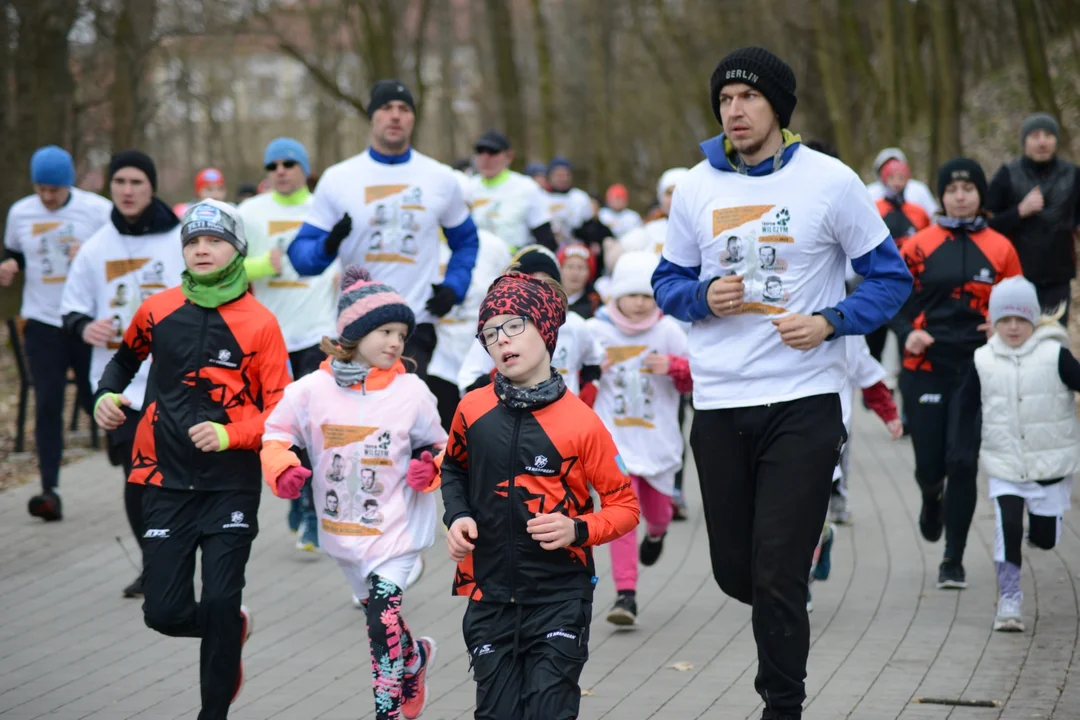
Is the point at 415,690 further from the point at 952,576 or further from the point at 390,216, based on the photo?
the point at 952,576

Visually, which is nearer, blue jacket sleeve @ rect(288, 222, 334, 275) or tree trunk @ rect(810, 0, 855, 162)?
blue jacket sleeve @ rect(288, 222, 334, 275)

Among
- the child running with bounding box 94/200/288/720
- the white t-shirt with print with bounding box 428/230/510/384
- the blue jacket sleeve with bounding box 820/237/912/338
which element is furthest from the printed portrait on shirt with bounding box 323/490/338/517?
the white t-shirt with print with bounding box 428/230/510/384

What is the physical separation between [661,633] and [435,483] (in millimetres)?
2321

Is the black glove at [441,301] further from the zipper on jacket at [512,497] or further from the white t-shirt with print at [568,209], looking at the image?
the white t-shirt with print at [568,209]

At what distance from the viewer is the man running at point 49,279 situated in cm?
1068

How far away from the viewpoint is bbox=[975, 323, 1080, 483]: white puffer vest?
757 centimetres

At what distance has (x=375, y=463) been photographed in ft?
19.6

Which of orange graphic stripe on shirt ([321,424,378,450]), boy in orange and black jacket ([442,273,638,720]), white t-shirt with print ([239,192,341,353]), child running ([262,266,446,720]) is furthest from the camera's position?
white t-shirt with print ([239,192,341,353])

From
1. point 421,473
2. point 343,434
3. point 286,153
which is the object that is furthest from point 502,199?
point 421,473

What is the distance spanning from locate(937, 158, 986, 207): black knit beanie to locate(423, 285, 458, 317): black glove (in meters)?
2.83

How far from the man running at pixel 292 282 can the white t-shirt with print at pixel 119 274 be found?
145 cm

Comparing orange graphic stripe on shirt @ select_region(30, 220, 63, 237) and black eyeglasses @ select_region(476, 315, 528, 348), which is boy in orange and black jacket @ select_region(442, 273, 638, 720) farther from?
orange graphic stripe on shirt @ select_region(30, 220, 63, 237)

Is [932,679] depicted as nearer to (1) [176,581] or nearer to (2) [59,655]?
(1) [176,581]

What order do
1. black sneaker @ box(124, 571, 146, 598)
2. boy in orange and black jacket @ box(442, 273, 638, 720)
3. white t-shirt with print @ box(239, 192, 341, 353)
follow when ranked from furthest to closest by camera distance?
white t-shirt with print @ box(239, 192, 341, 353)
black sneaker @ box(124, 571, 146, 598)
boy in orange and black jacket @ box(442, 273, 638, 720)
